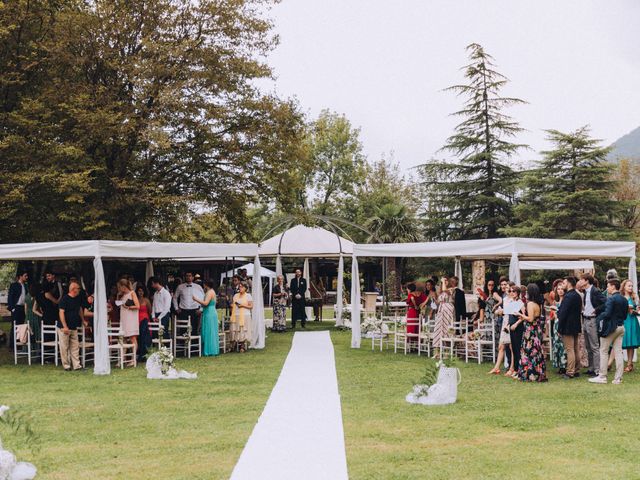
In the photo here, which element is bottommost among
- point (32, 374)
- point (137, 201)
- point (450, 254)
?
point (32, 374)

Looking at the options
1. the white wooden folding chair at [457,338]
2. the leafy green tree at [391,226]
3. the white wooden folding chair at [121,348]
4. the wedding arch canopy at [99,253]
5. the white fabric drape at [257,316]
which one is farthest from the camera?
the leafy green tree at [391,226]

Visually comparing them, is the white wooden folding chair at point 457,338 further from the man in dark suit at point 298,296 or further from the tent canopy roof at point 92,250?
the man in dark suit at point 298,296

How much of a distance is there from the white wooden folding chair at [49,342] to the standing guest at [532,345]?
8.80 meters

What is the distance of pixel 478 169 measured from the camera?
3231 cm

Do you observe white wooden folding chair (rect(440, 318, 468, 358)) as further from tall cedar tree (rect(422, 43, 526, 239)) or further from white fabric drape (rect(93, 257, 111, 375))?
tall cedar tree (rect(422, 43, 526, 239))

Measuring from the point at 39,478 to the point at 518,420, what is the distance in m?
5.24

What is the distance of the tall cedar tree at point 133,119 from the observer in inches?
652

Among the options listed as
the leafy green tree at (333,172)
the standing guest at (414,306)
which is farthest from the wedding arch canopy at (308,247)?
the leafy green tree at (333,172)

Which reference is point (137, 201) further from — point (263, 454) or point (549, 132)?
point (549, 132)

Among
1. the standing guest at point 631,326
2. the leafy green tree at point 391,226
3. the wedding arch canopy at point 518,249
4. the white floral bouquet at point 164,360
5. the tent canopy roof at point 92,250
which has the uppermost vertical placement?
the leafy green tree at point 391,226

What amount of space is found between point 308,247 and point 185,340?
8.26 metres

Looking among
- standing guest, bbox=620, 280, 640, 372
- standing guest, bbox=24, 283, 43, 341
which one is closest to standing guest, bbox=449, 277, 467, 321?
standing guest, bbox=620, 280, 640, 372

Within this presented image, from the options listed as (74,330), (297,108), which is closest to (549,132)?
(297,108)

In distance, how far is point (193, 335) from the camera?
1572 centimetres
